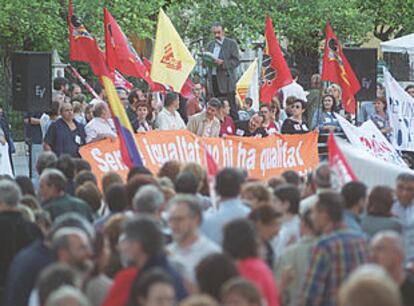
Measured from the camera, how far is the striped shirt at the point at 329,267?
8742 millimetres

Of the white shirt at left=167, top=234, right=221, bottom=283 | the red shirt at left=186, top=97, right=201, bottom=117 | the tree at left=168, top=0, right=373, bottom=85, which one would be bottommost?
the white shirt at left=167, top=234, right=221, bottom=283

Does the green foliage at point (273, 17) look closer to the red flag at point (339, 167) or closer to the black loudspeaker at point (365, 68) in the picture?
the black loudspeaker at point (365, 68)

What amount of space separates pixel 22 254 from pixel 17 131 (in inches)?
1029

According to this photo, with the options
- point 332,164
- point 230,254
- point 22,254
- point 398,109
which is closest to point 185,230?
point 230,254

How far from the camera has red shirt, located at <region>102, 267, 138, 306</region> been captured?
26.6 ft

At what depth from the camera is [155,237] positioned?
827 cm

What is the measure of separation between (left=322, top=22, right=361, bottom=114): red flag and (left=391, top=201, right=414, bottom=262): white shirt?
10176 mm

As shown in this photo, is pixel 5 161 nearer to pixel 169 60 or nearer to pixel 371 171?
pixel 169 60

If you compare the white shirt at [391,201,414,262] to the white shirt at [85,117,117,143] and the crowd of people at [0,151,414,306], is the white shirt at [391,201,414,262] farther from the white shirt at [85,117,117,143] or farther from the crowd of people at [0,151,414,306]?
the white shirt at [85,117,117,143]

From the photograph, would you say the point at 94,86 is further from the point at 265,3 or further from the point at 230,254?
the point at 230,254

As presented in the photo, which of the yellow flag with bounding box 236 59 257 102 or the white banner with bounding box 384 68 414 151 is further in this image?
the yellow flag with bounding box 236 59 257 102

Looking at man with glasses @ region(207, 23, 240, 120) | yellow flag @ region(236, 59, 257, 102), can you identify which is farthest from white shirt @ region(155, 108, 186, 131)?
yellow flag @ region(236, 59, 257, 102)

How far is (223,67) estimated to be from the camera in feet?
77.0

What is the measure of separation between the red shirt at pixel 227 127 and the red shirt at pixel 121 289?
38.5 feet
